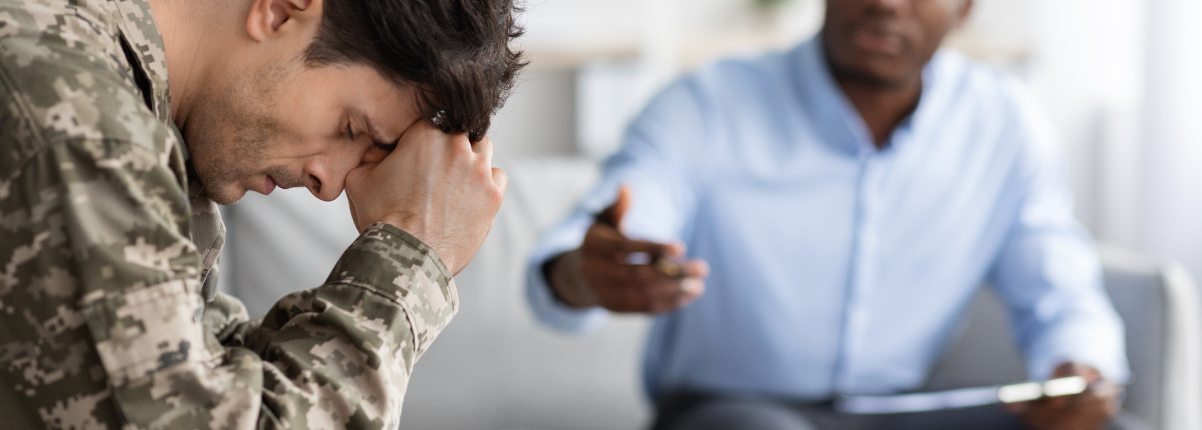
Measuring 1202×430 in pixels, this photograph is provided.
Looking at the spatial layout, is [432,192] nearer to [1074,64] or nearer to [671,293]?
[671,293]

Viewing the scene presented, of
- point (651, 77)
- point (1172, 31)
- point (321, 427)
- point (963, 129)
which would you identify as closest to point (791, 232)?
point (963, 129)

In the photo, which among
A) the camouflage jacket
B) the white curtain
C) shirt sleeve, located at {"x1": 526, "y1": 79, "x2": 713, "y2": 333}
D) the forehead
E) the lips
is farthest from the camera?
the white curtain

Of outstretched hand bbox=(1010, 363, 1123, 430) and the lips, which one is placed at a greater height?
the lips

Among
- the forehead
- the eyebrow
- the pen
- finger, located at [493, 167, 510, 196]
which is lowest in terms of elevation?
the pen

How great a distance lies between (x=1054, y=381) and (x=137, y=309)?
101cm

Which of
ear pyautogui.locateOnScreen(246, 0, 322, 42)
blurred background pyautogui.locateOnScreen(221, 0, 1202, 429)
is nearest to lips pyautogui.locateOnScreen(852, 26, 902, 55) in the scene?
blurred background pyautogui.locateOnScreen(221, 0, 1202, 429)

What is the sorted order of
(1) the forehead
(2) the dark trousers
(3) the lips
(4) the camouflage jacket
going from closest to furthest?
(4) the camouflage jacket → (1) the forehead → (2) the dark trousers → (3) the lips

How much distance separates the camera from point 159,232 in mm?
332

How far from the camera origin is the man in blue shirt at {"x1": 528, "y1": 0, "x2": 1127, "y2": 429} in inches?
46.0

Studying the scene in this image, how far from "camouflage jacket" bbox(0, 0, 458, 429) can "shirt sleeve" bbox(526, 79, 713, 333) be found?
0.63 m

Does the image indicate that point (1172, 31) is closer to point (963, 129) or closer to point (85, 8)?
point (963, 129)

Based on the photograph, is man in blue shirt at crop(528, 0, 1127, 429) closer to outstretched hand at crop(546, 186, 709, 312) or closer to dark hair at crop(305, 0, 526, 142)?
outstretched hand at crop(546, 186, 709, 312)

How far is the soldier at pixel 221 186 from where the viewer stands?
320 millimetres

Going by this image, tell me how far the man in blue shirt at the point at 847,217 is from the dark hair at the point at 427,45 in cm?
67
